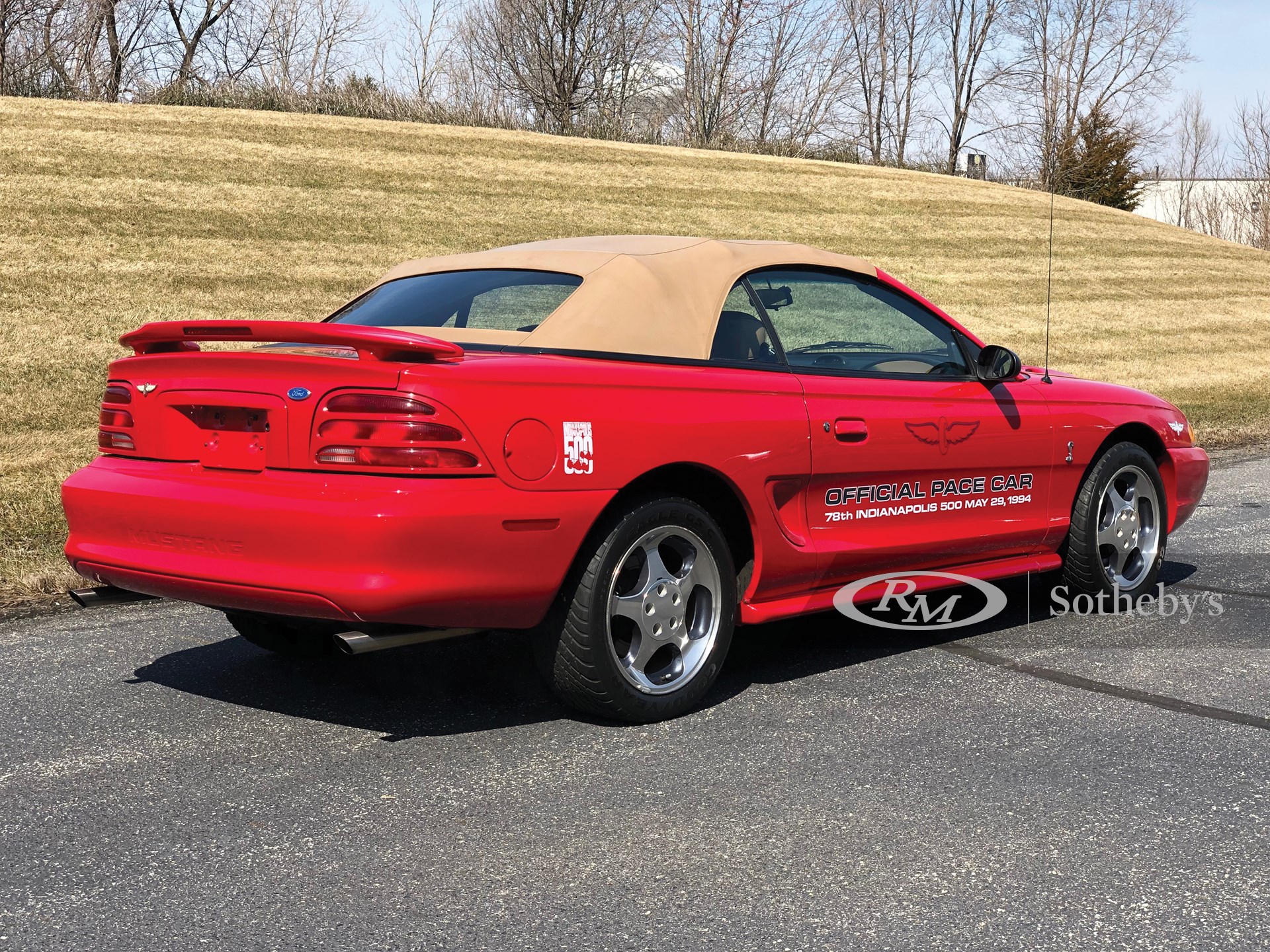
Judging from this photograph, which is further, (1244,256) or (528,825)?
(1244,256)

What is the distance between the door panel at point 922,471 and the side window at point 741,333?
184 mm

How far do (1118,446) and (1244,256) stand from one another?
103 ft

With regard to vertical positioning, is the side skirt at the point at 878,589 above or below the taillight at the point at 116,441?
below

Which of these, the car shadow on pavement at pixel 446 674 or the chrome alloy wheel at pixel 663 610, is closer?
the chrome alloy wheel at pixel 663 610

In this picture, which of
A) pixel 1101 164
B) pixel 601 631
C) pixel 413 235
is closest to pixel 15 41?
pixel 413 235

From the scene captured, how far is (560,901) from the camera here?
2893mm

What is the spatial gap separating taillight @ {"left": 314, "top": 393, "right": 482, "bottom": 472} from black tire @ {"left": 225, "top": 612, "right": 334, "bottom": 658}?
130cm

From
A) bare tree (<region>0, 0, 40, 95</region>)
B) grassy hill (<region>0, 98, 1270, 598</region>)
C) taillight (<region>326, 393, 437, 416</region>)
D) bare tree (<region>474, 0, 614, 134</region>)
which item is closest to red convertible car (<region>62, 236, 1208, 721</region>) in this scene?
taillight (<region>326, 393, 437, 416</region>)

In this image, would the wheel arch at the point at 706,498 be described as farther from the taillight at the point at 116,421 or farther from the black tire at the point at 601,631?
the taillight at the point at 116,421

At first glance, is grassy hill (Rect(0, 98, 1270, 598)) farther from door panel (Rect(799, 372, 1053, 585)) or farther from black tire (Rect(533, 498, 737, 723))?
door panel (Rect(799, 372, 1053, 585))

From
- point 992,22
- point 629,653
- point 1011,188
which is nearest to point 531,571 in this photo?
point 629,653

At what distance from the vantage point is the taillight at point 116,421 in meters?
4.18

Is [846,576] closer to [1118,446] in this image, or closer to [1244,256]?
[1118,446]

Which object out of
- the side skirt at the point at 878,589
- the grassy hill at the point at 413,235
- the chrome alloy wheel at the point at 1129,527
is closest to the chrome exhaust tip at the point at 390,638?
the side skirt at the point at 878,589
